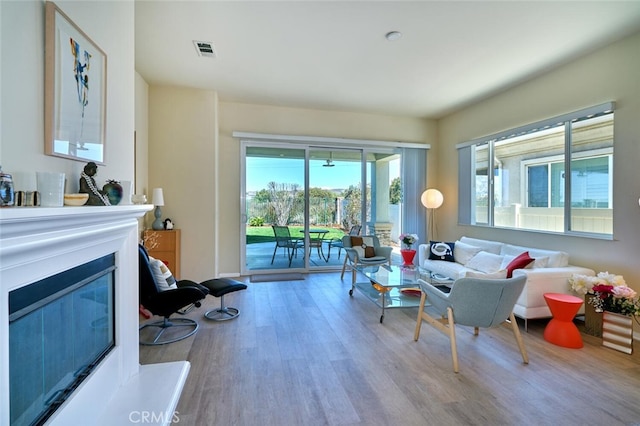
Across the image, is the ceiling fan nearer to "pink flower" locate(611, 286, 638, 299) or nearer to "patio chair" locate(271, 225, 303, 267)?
"patio chair" locate(271, 225, 303, 267)

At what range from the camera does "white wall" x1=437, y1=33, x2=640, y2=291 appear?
295cm

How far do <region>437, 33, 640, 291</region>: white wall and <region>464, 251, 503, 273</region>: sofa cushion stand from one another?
61 centimetres

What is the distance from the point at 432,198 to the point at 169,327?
4727mm

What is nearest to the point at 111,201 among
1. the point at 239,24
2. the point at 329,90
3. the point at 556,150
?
the point at 239,24

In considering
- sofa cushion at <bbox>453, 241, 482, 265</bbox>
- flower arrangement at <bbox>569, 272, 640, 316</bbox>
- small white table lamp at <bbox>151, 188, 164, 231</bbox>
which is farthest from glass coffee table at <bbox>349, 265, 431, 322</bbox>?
small white table lamp at <bbox>151, 188, 164, 231</bbox>

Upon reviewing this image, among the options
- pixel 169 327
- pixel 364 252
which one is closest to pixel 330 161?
pixel 364 252

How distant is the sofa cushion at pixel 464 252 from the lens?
14.2ft

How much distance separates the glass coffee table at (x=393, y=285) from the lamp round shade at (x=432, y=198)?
6.59ft

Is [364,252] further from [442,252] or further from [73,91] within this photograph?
[73,91]

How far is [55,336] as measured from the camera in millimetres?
1408

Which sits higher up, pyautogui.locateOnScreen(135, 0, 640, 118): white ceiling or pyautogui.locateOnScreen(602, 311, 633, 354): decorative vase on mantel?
pyautogui.locateOnScreen(135, 0, 640, 118): white ceiling

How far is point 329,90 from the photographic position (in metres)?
4.45

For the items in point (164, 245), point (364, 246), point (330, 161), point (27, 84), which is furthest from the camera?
point (330, 161)

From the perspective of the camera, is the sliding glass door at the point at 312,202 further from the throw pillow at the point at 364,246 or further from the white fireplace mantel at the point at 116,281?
the white fireplace mantel at the point at 116,281
